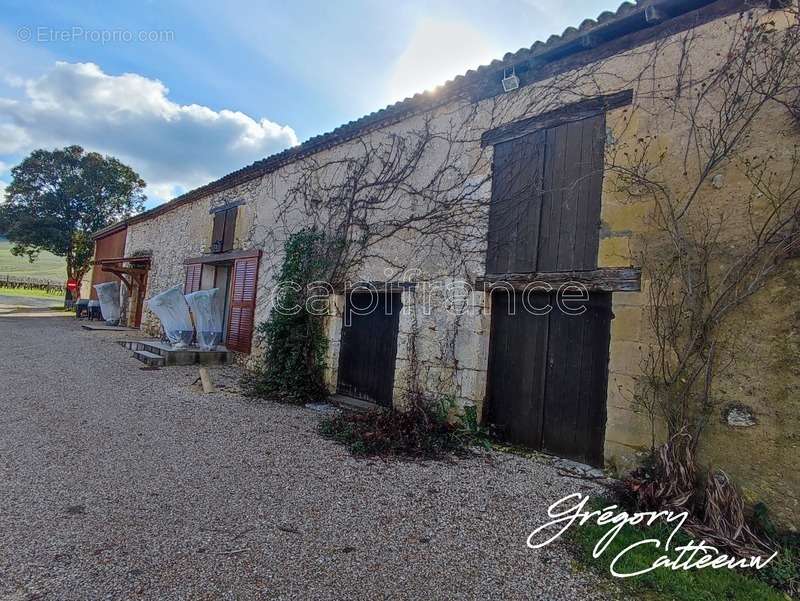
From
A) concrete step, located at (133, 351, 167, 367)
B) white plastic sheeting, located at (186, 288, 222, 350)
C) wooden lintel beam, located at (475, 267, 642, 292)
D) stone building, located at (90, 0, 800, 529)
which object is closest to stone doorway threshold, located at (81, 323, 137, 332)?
concrete step, located at (133, 351, 167, 367)

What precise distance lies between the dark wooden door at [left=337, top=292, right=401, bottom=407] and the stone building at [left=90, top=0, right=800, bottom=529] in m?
0.03

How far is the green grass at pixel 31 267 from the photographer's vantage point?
38812 mm

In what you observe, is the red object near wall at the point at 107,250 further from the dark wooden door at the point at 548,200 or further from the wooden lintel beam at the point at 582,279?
the wooden lintel beam at the point at 582,279

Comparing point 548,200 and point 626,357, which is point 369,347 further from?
point 626,357

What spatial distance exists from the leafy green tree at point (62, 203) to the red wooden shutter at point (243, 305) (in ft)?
49.6

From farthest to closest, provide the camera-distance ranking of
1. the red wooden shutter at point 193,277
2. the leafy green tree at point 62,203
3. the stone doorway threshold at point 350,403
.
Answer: the leafy green tree at point 62,203
the red wooden shutter at point 193,277
the stone doorway threshold at point 350,403

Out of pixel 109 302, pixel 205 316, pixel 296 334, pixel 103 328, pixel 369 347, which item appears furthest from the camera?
pixel 109 302

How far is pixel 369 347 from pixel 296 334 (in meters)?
1.27

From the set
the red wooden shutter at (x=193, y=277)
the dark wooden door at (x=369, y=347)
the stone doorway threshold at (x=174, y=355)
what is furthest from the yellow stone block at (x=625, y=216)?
the red wooden shutter at (x=193, y=277)

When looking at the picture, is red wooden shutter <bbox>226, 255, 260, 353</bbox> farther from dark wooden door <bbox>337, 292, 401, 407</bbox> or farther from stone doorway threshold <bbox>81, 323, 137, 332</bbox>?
stone doorway threshold <bbox>81, 323, 137, 332</bbox>

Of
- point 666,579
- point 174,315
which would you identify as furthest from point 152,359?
point 666,579

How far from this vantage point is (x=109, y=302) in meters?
15.1

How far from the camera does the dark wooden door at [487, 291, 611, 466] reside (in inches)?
171

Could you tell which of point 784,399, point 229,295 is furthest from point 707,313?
point 229,295
